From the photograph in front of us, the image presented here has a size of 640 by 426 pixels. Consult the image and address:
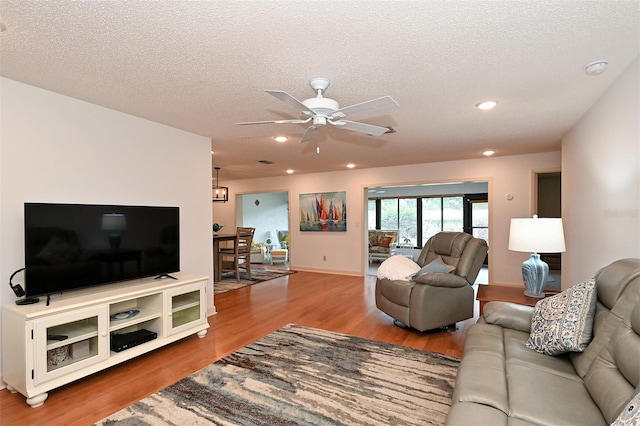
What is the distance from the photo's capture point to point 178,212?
3.39 meters

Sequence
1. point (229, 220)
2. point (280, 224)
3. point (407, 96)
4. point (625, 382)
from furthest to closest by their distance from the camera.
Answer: point (280, 224), point (229, 220), point (407, 96), point (625, 382)

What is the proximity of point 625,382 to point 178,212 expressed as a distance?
3554 mm

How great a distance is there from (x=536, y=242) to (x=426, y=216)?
7.19m

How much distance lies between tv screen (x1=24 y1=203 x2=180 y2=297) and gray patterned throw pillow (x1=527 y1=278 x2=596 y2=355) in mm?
3196

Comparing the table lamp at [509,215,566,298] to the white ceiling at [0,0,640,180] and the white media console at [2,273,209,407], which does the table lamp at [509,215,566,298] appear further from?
the white media console at [2,273,209,407]

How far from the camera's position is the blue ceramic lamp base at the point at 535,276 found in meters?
2.89

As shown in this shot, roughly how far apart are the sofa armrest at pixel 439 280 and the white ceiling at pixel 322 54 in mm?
1650

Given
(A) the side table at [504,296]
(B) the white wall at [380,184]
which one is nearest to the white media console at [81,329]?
(A) the side table at [504,296]

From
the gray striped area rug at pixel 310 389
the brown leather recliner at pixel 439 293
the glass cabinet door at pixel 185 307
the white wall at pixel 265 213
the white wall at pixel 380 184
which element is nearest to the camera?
the gray striped area rug at pixel 310 389

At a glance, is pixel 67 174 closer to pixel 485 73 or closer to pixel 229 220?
pixel 485 73

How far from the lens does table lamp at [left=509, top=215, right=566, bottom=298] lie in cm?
276

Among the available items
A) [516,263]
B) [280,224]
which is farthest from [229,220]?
[516,263]

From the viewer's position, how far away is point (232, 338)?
3311 millimetres

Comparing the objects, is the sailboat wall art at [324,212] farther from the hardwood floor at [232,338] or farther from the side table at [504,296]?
the side table at [504,296]
